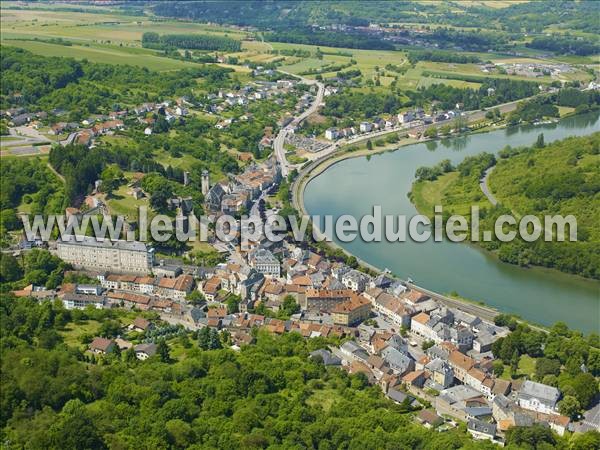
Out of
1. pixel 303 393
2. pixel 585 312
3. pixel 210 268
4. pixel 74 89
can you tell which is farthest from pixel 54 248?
pixel 74 89

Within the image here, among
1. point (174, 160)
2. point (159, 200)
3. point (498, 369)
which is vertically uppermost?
point (174, 160)

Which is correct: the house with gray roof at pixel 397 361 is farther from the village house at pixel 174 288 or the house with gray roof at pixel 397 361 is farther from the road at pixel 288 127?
the road at pixel 288 127

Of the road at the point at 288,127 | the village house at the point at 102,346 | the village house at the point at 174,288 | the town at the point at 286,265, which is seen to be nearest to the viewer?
the town at the point at 286,265

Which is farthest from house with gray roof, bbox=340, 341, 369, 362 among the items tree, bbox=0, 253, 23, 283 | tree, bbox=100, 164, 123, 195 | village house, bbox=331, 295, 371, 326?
tree, bbox=100, 164, 123, 195

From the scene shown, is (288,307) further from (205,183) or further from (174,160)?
(174,160)

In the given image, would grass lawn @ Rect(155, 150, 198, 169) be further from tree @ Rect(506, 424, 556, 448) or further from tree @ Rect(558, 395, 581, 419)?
tree @ Rect(506, 424, 556, 448)

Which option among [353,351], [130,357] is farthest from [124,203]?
[353,351]

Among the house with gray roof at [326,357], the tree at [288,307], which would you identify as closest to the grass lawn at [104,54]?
the tree at [288,307]
